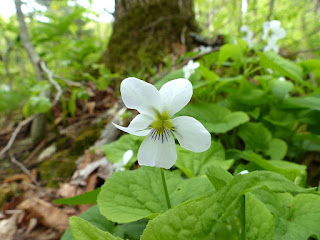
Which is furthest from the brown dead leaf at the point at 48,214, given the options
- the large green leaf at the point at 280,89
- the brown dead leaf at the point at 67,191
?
the large green leaf at the point at 280,89

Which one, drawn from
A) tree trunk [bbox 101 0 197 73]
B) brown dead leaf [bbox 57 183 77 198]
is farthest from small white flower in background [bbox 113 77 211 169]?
tree trunk [bbox 101 0 197 73]

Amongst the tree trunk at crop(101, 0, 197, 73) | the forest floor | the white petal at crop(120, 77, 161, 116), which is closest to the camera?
the white petal at crop(120, 77, 161, 116)

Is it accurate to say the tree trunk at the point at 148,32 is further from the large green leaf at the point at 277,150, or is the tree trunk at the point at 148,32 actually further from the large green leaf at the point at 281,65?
the large green leaf at the point at 277,150

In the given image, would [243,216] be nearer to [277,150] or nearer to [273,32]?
[277,150]

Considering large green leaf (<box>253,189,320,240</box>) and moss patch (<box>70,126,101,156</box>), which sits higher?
large green leaf (<box>253,189,320,240</box>)

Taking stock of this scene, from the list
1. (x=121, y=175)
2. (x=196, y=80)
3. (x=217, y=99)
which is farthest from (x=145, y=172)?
(x=217, y=99)

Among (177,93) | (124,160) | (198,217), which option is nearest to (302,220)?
(198,217)

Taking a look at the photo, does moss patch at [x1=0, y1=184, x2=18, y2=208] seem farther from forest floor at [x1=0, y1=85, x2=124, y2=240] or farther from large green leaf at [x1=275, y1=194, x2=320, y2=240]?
large green leaf at [x1=275, y1=194, x2=320, y2=240]
